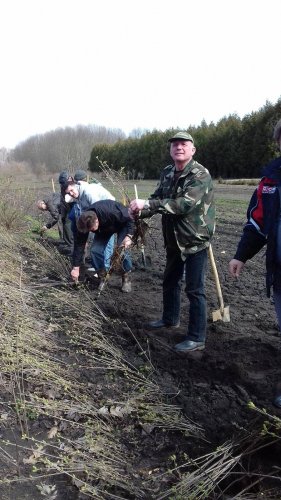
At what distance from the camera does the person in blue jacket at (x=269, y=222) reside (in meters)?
2.58

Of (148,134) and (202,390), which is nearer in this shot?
(202,390)

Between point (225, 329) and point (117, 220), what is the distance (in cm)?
182

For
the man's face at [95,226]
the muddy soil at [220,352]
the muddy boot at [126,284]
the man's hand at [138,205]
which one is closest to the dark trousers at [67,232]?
the muddy soil at [220,352]

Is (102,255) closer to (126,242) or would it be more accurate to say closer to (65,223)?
(126,242)

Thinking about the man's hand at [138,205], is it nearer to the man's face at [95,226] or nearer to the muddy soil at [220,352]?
the muddy soil at [220,352]

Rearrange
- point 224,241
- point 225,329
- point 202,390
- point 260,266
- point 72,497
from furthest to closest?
point 224,241 < point 260,266 < point 225,329 < point 202,390 < point 72,497

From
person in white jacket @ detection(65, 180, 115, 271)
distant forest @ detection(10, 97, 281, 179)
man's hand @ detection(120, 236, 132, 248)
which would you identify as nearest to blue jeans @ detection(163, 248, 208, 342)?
man's hand @ detection(120, 236, 132, 248)

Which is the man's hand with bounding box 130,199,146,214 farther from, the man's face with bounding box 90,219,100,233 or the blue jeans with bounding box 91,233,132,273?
the blue jeans with bounding box 91,233,132,273

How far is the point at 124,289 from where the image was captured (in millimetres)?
5617

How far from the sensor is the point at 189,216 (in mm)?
3656

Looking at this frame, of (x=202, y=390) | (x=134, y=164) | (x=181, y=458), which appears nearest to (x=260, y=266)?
(x=202, y=390)

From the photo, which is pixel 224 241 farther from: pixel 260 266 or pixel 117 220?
pixel 117 220

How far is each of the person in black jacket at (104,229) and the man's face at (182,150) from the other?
4.76 feet

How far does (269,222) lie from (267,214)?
0.05 meters
